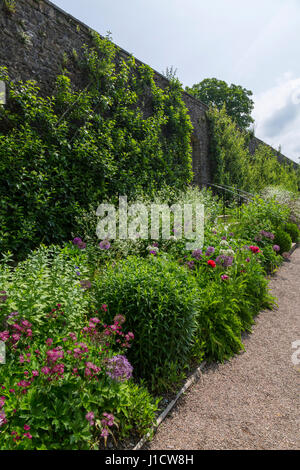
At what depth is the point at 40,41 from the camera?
4.35 meters

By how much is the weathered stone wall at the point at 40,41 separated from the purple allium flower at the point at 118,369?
4.14 meters

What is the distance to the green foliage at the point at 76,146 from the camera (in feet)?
12.8

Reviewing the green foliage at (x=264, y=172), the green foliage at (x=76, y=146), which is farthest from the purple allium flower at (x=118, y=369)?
the green foliage at (x=264, y=172)

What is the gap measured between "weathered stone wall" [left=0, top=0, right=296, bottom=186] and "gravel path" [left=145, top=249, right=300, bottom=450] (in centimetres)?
462

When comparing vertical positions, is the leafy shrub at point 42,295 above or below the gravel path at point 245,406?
above

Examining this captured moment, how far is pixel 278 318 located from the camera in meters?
3.82

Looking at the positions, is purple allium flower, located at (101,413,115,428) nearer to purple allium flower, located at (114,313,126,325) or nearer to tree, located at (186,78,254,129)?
purple allium flower, located at (114,313,126,325)

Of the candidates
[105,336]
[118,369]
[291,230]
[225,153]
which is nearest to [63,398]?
[118,369]

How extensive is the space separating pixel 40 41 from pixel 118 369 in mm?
4858

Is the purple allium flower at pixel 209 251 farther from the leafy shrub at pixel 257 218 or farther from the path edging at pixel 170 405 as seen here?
the leafy shrub at pixel 257 218

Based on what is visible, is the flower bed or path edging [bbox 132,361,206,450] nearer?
the flower bed

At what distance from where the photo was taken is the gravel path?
1.90 meters

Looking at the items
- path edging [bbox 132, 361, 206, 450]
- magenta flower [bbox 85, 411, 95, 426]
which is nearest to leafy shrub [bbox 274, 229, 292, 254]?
path edging [bbox 132, 361, 206, 450]

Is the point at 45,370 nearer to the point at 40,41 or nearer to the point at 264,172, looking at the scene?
the point at 40,41
